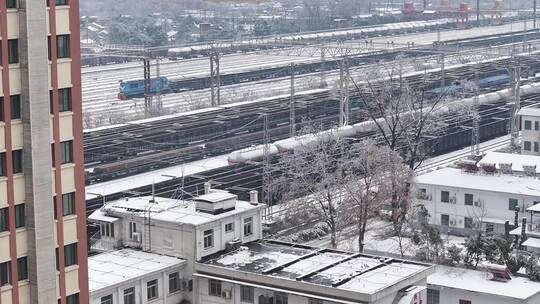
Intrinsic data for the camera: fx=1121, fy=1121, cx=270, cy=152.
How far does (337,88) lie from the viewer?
4419 centimetres

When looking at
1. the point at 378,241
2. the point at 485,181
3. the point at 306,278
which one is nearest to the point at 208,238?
the point at 306,278

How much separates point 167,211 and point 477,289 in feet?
16.6

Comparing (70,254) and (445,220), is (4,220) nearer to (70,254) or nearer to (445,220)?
(70,254)

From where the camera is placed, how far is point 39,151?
10.8 meters

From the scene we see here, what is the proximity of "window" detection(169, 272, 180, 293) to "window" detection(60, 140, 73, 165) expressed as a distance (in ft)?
18.0

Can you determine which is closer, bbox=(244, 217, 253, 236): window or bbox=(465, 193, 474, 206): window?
bbox=(244, 217, 253, 236): window

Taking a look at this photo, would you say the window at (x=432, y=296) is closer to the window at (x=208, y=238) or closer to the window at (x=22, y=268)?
the window at (x=208, y=238)

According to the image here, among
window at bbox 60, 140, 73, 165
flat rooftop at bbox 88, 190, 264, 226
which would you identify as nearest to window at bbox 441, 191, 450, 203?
flat rooftop at bbox 88, 190, 264, 226

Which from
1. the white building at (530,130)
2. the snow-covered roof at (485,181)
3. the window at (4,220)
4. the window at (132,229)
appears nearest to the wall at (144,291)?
the window at (132,229)

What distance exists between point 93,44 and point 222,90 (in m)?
23.0

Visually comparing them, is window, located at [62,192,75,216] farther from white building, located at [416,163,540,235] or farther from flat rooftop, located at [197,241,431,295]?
white building, located at [416,163,540,235]

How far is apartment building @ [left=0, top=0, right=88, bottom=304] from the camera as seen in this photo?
10609mm

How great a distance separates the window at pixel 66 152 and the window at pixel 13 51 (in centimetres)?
104

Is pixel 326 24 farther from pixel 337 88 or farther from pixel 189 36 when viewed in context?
pixel 337 88
